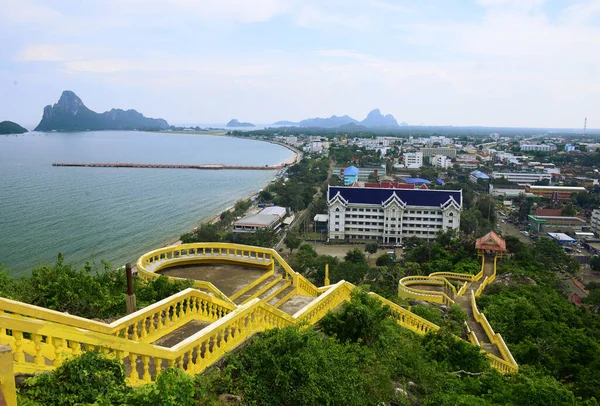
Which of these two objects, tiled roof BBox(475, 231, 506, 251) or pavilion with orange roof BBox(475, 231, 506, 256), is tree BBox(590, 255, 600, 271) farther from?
tiled roof BBox(475, 231, 506, 251)

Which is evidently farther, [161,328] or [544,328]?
[544,328]

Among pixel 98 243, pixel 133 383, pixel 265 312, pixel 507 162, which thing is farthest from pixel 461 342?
pixel 507 162

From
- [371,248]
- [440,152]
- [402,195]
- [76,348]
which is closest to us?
[76,348]

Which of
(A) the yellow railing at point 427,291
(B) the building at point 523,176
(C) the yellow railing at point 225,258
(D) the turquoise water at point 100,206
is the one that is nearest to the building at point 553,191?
(B) the building at point 523,176

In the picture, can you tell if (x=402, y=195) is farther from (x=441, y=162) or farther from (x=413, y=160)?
(x=441, y=162)

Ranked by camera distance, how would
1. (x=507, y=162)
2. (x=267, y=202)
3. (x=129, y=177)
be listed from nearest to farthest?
1. (x=267, y=202)
2. (x=129, y=177)
3. (x=507, y=162)

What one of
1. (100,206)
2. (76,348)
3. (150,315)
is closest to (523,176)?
(100,206)

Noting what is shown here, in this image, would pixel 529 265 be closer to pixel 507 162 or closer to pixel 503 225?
pixel 503 225
